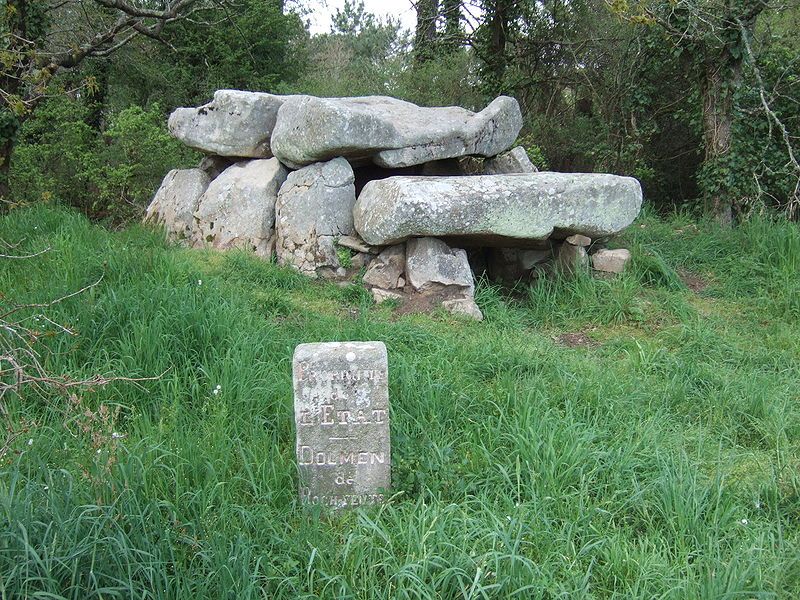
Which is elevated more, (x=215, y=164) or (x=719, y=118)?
(x=719, y=118)

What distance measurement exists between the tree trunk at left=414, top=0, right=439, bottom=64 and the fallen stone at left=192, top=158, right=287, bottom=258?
16.1 ft

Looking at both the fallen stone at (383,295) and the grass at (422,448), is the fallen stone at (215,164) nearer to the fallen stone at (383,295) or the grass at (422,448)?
the grass at (422,448)

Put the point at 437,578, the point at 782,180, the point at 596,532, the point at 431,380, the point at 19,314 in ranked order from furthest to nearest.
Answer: the point at 782,180, the point at 19,314, the point at 431,380, the point at 596,532, the point at 437,578

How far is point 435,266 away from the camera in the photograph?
627cm

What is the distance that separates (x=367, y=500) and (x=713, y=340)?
3212 mm

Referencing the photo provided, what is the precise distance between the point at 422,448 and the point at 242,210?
13.9 ft

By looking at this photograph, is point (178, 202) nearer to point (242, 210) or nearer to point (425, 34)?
point (242, 210)

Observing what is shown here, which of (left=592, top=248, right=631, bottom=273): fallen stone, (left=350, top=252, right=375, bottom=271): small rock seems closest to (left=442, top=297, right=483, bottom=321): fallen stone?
(left=350, top=252, right=375, bottom=271): small rock

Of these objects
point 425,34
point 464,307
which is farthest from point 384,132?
point 425,34

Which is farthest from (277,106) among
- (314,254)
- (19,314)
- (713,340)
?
(713,340)

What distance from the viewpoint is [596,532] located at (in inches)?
120

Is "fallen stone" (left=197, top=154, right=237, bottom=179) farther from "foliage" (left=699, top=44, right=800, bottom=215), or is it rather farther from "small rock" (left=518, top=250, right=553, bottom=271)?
"foliage" (left=699, top=44, right=800, bottom=215)

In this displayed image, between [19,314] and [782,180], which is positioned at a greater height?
[782,180]

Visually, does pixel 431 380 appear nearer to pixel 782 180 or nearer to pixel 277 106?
pixel 277 106
